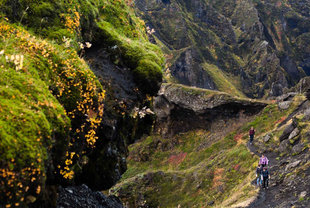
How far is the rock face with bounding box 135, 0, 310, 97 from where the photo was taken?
421 feet

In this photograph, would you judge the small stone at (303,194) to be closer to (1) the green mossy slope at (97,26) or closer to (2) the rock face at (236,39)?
(1) the green mossy slope at (97,26)

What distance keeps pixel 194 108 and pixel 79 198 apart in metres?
40.5

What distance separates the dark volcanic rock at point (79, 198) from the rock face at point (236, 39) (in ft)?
352

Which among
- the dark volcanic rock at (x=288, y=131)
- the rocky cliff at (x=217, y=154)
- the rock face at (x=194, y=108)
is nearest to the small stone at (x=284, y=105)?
the rocky cliff at (x=217, y=154)

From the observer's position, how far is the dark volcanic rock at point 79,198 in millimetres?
10461

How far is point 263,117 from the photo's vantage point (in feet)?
139

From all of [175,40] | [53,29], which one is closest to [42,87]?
[53,29]

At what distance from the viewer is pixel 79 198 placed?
37.9 ft

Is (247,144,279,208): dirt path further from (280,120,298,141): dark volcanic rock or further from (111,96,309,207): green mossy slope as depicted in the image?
(280,120,298,141): dark volcanic rock

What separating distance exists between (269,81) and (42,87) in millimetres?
142814

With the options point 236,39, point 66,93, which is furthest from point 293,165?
point 236,39

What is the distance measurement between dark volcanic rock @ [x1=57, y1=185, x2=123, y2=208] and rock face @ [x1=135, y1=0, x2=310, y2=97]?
352 ft

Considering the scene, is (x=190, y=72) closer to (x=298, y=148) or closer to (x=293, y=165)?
(x=298, y=148)

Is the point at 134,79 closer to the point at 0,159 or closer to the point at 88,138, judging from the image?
the point at 88,138
